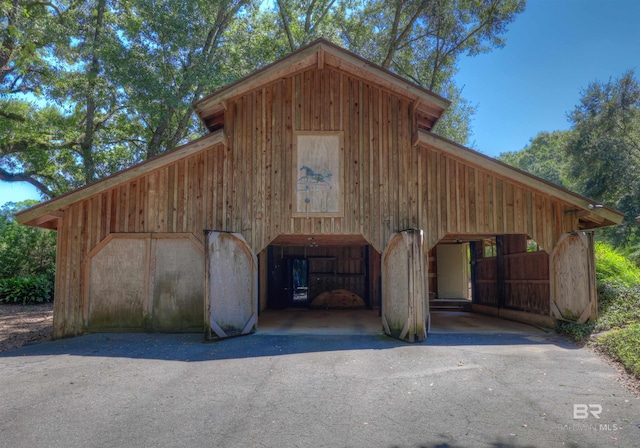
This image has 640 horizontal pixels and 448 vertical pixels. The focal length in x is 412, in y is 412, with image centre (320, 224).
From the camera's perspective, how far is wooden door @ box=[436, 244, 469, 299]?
15930 millimetres

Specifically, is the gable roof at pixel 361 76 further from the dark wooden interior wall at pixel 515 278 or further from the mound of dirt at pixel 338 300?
the mound of dirt at pixel 338 300

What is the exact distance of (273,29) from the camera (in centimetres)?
2039

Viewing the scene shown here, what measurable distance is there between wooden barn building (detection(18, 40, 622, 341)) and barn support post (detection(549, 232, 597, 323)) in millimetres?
41

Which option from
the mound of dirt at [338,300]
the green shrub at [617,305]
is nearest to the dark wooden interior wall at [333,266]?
the mound of dirt at [338,300]

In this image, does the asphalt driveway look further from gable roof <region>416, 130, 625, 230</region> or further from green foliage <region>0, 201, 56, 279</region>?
green foliage <region>0, 201, 56, 279</region>

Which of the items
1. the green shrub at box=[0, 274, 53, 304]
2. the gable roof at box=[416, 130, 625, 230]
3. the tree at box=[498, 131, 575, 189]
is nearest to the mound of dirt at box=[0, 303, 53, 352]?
the green shrub at box=[0, 274, 53, 304]

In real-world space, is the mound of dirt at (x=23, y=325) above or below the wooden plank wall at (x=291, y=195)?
below

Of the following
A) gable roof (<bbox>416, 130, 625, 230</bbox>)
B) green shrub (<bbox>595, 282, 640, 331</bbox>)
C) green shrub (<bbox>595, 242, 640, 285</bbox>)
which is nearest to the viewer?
green shrub (<bbox>595, 282, 640, 331</bbox>)

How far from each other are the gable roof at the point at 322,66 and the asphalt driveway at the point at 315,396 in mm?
5131

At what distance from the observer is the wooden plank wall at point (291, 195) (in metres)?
9.00

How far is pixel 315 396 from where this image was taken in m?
4.79

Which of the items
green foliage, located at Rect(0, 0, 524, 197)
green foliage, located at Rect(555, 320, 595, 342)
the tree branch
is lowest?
green foliage, located at Rect(555, 320, 595, 342)

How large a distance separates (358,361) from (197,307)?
13.7 ft

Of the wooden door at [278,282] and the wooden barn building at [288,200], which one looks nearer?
the wooden barn building at [288,200]
